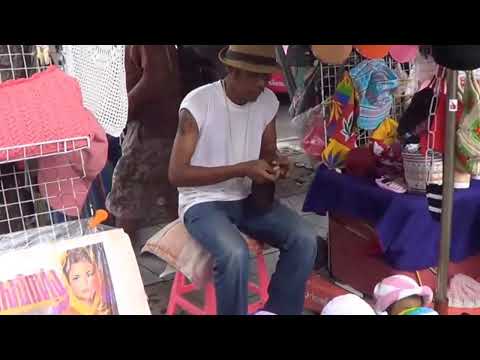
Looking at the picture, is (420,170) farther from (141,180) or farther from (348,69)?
(141,180)

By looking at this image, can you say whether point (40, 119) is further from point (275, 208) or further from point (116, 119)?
point (275, 208)

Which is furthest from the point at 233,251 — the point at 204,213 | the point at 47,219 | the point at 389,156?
the point at 389,156

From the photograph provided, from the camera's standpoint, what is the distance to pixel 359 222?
88.0 inches

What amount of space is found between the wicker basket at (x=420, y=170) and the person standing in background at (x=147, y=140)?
1.10 metres

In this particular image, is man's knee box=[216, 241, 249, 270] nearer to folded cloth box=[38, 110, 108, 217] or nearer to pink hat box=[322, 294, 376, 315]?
folded cloth box=[38, 110, 108, 217]

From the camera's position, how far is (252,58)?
5.49 ft

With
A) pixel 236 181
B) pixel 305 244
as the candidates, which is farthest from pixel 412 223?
pixel 236 181

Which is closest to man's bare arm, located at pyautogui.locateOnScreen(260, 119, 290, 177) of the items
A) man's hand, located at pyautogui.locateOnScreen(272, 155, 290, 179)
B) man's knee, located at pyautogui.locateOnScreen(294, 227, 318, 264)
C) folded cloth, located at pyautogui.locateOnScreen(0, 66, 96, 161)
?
man's hand, located at pyautogui.locateOnScreen(272, 155, 290, 179)

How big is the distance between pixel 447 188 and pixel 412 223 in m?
0.29

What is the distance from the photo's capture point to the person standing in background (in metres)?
2.46

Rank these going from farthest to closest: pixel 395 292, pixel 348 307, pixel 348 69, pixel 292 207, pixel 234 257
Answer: pixel 292 207 < pixel 348 69 < pixel 234 257 < pixel 395 292 < pixel 348 307

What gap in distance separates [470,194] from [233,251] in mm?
915

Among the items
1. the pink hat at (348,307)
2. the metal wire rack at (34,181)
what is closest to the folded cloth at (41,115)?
the metal wire rack at (34,181)

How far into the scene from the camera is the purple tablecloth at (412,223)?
1.93m
